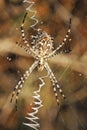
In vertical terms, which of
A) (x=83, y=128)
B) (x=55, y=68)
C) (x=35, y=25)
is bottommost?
(x=83, y=128)

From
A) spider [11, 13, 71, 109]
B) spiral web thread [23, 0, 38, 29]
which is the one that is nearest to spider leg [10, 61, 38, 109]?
spider [11, 13, 71, 109]

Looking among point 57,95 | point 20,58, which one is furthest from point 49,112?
point 20,58

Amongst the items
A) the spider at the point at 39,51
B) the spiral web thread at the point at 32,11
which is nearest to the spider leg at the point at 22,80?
the spider at the point at 39,51

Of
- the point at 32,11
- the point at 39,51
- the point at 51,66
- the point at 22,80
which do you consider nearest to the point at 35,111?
the point at 22,80

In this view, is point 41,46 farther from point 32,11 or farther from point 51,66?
point 32,11

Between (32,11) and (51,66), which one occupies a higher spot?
(32,11)

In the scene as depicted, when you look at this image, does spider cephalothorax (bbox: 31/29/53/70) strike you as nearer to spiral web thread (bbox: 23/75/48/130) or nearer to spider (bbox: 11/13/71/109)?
spider (bbox: 11/13/71/109)

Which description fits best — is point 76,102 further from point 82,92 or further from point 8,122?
point 8,122

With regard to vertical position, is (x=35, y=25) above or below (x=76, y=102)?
above
